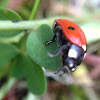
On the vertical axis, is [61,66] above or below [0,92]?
above

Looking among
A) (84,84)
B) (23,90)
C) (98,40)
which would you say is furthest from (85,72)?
(23,90)

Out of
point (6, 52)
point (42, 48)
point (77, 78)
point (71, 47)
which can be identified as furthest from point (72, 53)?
point (77, 78)

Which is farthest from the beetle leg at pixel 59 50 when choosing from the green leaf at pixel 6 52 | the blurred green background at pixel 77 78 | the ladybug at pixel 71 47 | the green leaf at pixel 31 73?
the blurred green background at pixel 77 78

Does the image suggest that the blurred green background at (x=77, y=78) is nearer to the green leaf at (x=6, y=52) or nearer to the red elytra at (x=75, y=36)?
the green leaf at (x=6, y=52)

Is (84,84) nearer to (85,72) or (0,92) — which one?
(85,72)

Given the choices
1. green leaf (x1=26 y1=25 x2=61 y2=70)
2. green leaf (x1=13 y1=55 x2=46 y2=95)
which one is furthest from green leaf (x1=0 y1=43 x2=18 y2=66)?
green leaf (x1=26 y1=25 x2=61 y2=70)

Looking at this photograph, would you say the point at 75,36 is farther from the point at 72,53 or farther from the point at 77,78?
the point at 77,78
